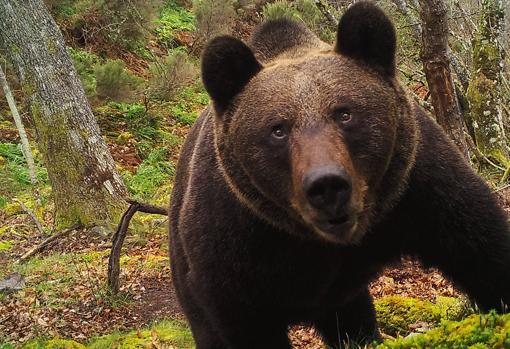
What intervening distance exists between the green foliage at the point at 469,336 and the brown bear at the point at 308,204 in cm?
62

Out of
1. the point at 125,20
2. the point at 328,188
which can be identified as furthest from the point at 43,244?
the point at 125,20

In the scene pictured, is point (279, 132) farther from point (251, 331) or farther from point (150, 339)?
point (150, 339)

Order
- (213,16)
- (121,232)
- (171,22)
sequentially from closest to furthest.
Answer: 1. (121,232)
2. (213,16)
3. (171,22)

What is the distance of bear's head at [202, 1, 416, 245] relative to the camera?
2.77 meters

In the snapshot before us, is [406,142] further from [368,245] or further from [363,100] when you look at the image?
[368,245]

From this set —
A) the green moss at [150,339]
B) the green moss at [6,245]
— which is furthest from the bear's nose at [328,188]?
the green moss at [6,245]

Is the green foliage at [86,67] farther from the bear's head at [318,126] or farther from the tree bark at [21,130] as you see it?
the bear's head at [318,126]

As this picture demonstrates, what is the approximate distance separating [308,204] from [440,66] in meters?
3.97

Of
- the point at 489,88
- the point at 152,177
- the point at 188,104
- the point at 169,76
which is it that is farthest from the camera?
the point at 188,104

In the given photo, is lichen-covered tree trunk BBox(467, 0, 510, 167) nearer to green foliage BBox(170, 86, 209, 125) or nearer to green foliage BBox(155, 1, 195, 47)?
green foliage BBox(170, 86, 209, 125)

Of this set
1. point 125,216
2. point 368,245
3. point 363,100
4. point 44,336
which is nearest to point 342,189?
point 363,100

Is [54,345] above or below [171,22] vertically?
below

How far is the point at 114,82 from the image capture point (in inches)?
696

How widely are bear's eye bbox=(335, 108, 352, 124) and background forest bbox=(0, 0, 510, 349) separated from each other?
1040mm
